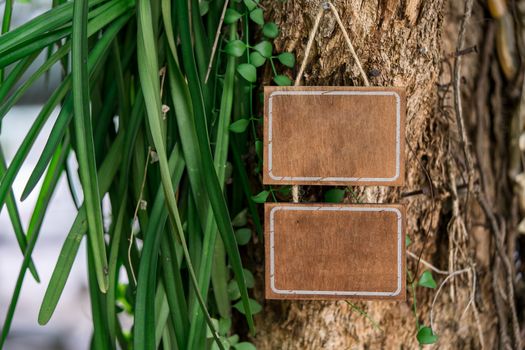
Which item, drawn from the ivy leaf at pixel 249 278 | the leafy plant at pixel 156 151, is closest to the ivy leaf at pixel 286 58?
the leafy plant at pixel 156 151

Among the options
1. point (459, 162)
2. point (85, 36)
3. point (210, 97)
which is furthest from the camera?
point (459, 162)

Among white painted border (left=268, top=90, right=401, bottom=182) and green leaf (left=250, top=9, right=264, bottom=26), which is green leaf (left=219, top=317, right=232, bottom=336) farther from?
green leaf (left=250, top=9, right=264, bottom=26)

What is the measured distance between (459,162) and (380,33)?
0.25 meters

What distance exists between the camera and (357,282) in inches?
22.9

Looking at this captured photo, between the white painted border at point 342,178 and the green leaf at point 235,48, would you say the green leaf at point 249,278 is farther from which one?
the green leaf at point 235,48

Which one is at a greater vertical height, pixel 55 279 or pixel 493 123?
pixel 493 123

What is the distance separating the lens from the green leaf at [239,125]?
0.61m

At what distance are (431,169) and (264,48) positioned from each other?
10.9 inches

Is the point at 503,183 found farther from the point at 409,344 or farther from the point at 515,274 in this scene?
the point at 409,344

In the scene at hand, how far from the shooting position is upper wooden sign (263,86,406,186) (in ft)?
1.85

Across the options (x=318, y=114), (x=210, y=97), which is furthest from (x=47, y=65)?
(x=318, y=114)

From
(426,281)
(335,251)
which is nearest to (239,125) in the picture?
(335,251)

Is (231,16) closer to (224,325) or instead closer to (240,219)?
(240,219)

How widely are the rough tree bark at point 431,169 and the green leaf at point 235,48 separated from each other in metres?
0.05
